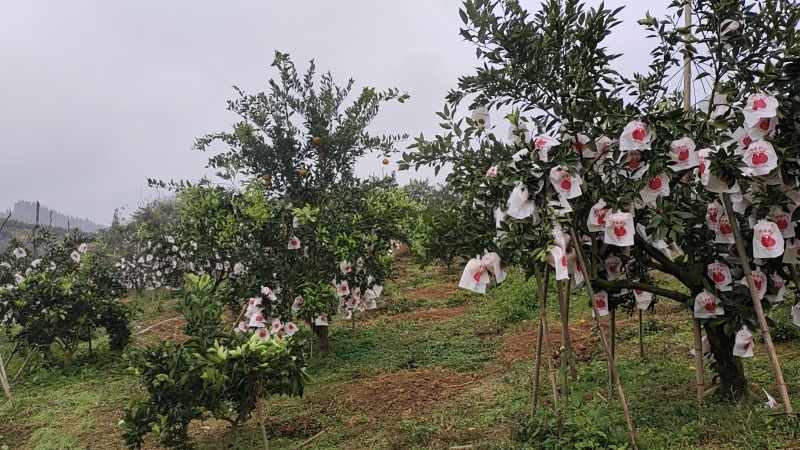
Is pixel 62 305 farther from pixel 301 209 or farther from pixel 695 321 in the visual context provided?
pixel 695 321

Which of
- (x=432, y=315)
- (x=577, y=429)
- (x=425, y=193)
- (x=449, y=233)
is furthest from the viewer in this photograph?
(x=425, y=193)

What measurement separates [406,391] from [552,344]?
65.6 inches

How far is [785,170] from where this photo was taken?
263 cm

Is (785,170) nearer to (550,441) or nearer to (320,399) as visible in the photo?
(550,441)

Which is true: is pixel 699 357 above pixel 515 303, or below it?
below

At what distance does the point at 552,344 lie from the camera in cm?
535

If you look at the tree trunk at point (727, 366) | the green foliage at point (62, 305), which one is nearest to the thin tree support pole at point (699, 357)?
the tree trunk at point (727, 366)

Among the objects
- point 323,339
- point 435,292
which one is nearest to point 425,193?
point 435,292

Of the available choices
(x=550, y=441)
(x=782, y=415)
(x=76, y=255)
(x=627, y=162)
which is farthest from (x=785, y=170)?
(x=76, y=255)

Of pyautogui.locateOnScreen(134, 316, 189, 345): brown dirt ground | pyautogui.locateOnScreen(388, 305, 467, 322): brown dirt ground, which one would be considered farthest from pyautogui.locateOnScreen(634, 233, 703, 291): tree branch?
pyautogui.locateOnScreen(134, 316, 189, 345): brown dirt ground

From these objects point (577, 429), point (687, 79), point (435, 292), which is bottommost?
point (577, 429)

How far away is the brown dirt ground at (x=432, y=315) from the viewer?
7.59m

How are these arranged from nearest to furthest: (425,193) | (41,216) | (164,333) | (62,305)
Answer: (62,305) → (164,333) → (425,193) → (41,216)

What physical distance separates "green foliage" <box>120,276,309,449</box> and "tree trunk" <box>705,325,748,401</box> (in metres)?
2.53
